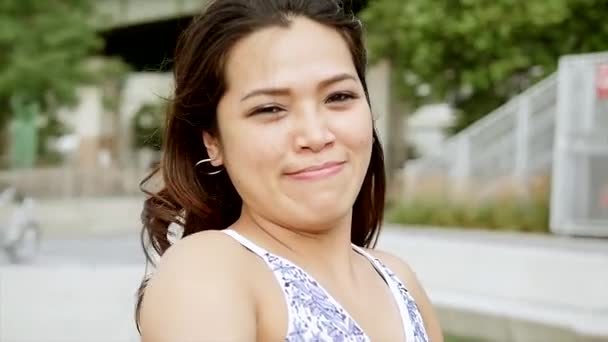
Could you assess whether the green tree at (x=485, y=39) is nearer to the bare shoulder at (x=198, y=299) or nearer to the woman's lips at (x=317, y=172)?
the woman's lips at (x=317, y=172)

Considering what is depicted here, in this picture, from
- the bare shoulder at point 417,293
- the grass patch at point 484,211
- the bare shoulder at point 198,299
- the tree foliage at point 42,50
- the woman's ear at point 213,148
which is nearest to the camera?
the bare shoulder at point 198,299

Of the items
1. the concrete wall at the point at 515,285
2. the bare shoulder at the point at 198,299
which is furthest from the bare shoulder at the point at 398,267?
the concrete wall at the point at 515,285

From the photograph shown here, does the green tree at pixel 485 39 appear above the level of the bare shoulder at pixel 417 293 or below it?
above

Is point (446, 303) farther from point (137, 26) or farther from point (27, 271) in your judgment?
point (137, 26)

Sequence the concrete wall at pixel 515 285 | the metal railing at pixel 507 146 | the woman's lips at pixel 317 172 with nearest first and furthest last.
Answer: the woman's lips at pixel 317 172
the concrete wall at pixel 515 285
the metal railing at pixel 507 146

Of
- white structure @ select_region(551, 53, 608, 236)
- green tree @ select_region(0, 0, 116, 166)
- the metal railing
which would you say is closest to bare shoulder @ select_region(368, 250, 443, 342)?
white structure @ select_region(551, 53, 608, 236)

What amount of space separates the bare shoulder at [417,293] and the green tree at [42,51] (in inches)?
881

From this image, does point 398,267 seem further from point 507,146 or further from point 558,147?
point 507,146

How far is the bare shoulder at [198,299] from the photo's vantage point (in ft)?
4.09

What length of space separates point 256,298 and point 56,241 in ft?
56.7

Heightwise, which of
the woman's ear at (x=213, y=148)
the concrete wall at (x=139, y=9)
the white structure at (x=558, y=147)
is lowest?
the white structure at (x=558, y=147)

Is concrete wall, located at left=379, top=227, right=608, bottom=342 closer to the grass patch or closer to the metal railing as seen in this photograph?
the grass patch

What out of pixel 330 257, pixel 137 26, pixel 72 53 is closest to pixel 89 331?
pixel 330 257

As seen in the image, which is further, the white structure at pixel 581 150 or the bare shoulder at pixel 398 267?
the white structure at pixel 581 150
